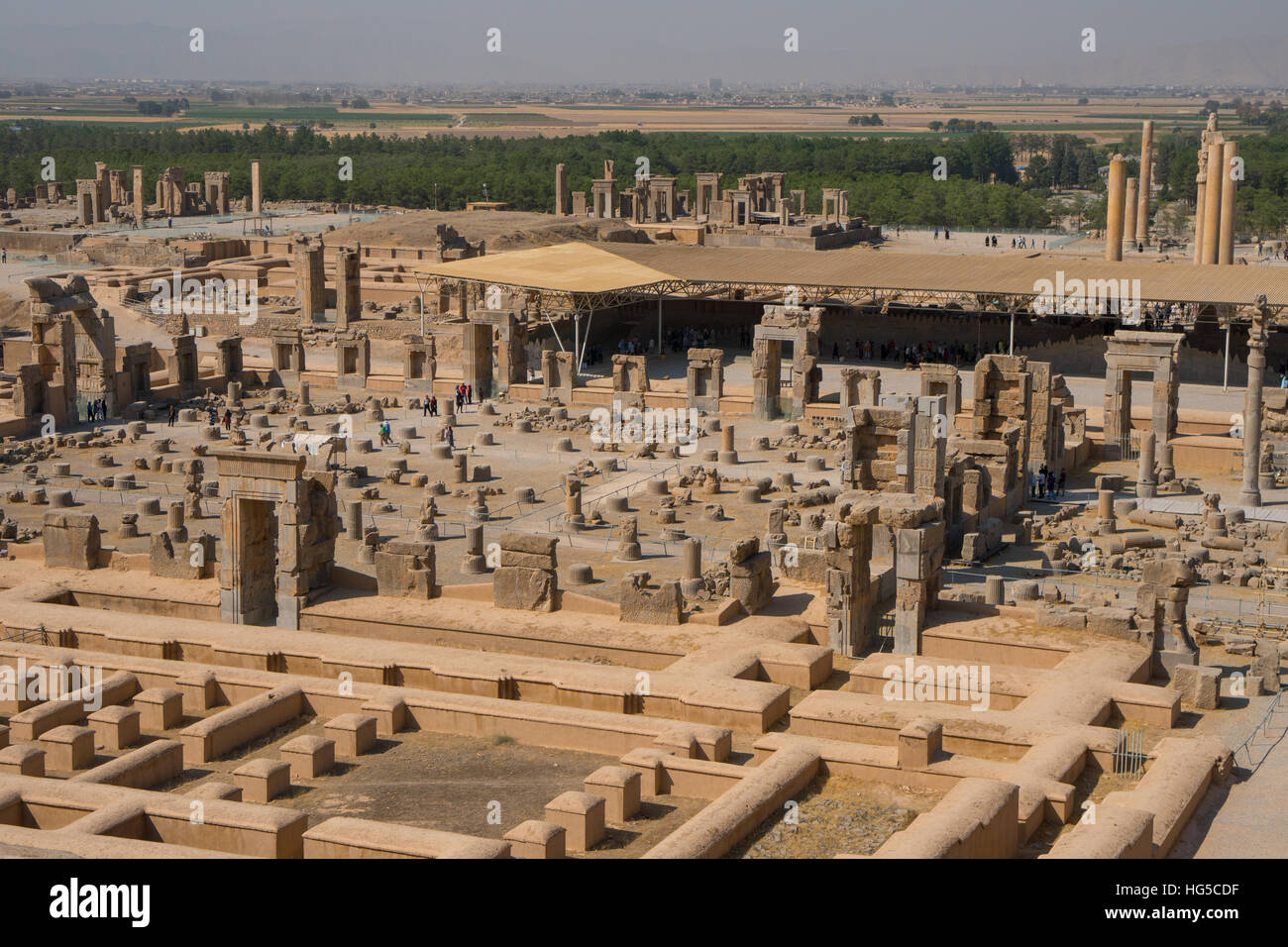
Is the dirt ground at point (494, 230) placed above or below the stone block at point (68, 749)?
above

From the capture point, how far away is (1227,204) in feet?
226

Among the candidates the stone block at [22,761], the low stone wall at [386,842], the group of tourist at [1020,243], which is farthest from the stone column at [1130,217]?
the low stone wall at [386,842]

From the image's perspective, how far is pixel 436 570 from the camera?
33625 mm

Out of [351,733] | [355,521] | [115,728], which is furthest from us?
[355,521]

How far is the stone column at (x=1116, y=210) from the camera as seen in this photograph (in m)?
71.8

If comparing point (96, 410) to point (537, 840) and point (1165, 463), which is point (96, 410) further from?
point (537, 840)

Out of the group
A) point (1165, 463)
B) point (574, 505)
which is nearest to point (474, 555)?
point (574, 505)

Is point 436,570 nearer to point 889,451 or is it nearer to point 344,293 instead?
point 889,451

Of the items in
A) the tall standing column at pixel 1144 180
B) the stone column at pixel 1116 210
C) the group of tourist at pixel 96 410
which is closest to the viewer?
the group of tourist at pixel 96 410

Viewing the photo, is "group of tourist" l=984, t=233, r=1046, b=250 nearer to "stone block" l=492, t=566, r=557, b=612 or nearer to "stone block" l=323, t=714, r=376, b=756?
"stone block" l=492, t=566, r=557, b=612

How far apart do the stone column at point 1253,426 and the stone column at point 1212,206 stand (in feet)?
106

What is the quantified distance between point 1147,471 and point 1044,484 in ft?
7.30

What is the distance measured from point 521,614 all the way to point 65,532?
9.01 m

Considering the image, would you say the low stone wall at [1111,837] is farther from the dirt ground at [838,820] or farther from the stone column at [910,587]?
the stone column at [910,587]
